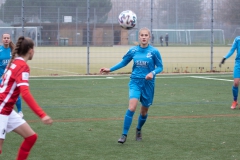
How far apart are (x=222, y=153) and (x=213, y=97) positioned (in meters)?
6.54

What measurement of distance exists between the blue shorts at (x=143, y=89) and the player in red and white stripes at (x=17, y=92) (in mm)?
2684

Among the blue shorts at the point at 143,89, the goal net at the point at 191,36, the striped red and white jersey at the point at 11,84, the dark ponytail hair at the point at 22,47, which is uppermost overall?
the goal net at the point at 191,36

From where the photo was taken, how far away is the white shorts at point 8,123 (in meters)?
5.66

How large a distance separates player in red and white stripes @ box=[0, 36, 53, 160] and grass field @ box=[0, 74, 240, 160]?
1.39 metres

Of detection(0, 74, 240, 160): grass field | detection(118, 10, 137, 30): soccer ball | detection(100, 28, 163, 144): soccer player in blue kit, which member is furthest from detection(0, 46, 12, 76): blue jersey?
detection(100, 28, 163, 144): soccer player in blue kit

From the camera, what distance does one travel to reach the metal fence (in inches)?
816

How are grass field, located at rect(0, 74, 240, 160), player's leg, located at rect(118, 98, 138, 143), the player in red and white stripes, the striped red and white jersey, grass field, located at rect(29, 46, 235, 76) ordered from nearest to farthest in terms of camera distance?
the player in red and white stripes → the striped red and white jersey → grass field, located at rect(0, 74, 240, 160) → player's leg, located at rect(118, 98, 138, 143) → grass field, located at rect(29, 46, 235, 76)

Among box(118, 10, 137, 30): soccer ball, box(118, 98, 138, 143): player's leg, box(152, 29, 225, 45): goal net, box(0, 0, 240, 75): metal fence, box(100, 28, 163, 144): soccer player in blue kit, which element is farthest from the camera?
box(152, 29, 225, 45): goal net

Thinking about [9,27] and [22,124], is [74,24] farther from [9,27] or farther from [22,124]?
[22,124]

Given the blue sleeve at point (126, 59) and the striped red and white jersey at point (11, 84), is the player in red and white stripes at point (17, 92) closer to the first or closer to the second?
the striped red and white jersey at point (11, 84)

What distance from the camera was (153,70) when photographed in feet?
27.0

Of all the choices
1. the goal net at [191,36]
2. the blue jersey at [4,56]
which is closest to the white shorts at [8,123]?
the blue jersey at [4,56]

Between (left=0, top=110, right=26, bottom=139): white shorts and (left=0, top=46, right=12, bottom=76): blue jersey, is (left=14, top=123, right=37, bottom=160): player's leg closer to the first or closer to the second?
(left=0, top=110, right=26, bottom=139): white shorts

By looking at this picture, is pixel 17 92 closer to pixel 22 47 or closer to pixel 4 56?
pixel 22 47
